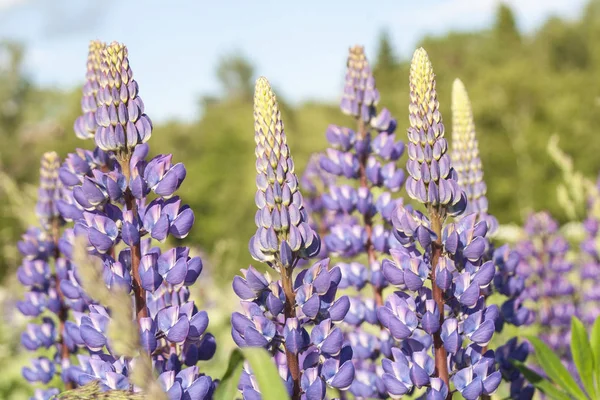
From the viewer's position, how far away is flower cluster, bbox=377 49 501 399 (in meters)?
1.95

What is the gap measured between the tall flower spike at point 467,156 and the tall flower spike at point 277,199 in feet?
3.21

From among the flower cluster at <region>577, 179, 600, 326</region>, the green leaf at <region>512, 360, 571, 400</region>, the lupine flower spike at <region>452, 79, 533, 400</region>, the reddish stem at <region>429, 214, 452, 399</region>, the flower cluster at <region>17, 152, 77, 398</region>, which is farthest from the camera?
the flower cluster at <region>577, 179, 600, 326</region>

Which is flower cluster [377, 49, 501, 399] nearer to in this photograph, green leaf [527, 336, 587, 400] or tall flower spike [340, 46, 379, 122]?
green leaf [527, 336, 587, 400]

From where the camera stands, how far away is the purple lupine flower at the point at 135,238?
1.89 m

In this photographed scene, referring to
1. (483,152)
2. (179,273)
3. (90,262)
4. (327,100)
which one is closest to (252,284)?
(179,273)

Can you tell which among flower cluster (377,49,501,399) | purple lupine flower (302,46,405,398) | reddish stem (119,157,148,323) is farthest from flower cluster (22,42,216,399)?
purple lupine flower (302,46,405,398)

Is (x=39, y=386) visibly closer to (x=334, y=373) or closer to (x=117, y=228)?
(x=117, y=228)

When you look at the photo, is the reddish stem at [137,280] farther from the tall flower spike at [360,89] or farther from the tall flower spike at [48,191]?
the tall flower spike at [360,89]

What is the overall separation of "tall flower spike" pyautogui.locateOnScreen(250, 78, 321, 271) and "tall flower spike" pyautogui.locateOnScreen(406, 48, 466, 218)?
0.35 metres

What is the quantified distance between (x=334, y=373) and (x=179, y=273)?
499 millimetres

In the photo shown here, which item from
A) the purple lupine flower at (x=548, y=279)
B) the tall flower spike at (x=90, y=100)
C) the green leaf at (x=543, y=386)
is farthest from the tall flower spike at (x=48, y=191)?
the purple lupine flower at (x=548, y=279)

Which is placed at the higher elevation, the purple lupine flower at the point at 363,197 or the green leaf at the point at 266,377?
the purple lupine flower at the point at 363,197

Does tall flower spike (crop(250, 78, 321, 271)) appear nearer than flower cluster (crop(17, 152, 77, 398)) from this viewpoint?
Yes

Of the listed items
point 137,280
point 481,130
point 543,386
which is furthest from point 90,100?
point 481,130
